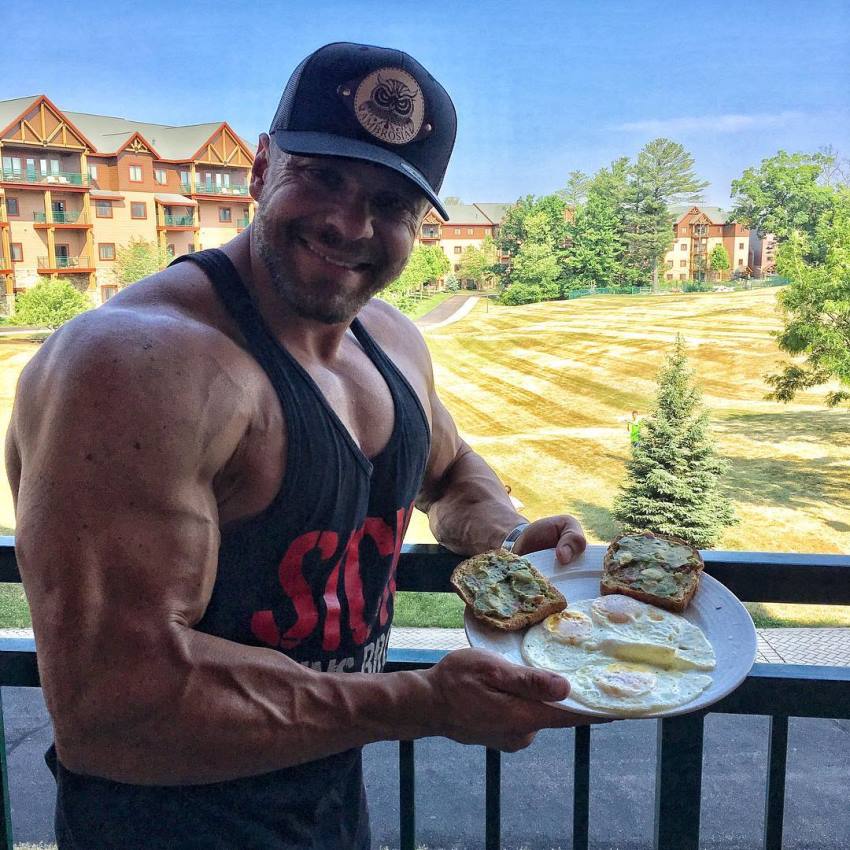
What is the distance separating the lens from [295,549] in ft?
2.04

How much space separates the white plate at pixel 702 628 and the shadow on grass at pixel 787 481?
8492 mm

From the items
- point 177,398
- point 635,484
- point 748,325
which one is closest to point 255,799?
point 177,398

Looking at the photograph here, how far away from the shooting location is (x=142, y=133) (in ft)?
40.6

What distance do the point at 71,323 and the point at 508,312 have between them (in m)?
12.1

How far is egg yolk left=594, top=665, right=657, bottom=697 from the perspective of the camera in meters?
0.62

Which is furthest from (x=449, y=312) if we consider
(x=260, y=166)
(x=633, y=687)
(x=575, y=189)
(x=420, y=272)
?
(x=633, y=687)

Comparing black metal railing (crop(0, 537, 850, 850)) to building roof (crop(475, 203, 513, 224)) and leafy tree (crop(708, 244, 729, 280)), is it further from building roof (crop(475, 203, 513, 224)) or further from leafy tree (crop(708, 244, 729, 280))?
building roof (crop(475, 203, 513, 224))

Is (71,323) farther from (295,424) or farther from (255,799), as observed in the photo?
(255,799)

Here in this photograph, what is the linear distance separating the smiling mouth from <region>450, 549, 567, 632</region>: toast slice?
0.30 m

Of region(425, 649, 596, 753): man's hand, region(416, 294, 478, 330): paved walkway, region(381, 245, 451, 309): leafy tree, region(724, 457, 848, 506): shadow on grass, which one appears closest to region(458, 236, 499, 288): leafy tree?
region(416, 294, 478, 330): paved walkway

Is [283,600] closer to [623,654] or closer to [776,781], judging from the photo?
[623,654]

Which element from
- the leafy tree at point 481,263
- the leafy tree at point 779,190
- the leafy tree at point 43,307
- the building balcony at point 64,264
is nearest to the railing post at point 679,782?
the leafy tree at point 43,307

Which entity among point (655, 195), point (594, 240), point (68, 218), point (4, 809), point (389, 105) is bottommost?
point (4, 809)

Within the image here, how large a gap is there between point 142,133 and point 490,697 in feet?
44.1
